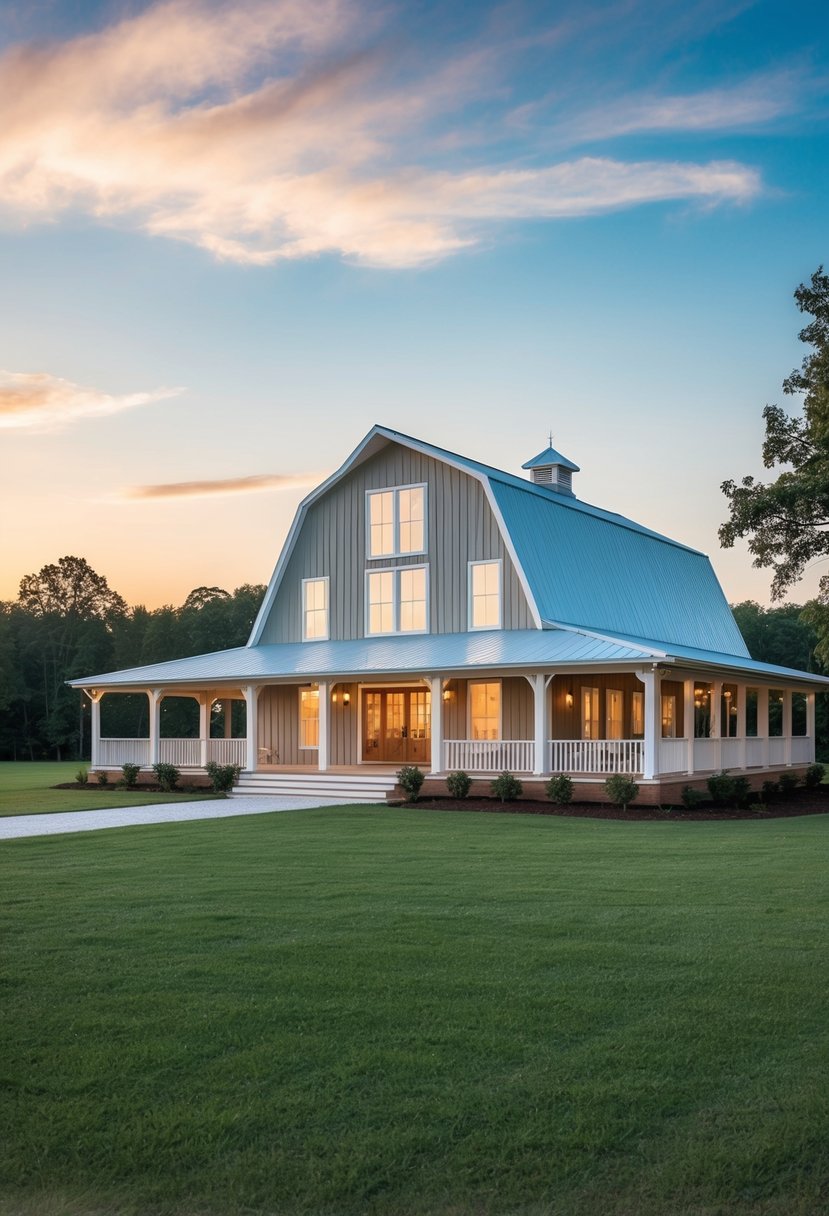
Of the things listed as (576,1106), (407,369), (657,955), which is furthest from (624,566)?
(576,1106)

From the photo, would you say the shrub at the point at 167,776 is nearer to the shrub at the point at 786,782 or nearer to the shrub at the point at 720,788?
the shrub at the point at 720,788

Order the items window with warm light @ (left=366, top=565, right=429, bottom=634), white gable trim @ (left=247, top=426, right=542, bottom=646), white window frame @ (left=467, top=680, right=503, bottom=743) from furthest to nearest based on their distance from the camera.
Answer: window with warm light @ (left=366, top=565, right=429, bottom=634) < white window frame @ (left=467, top=680, right=503, bottom=743) < white gable trim @ (left=247, top=426, right=542, bottom=646)

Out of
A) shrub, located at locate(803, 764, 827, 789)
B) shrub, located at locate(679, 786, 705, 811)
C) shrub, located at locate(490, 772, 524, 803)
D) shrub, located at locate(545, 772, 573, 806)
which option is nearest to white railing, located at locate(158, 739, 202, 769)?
shrub, located at locate(490, 772, 524, 803)

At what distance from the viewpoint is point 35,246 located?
2177cm

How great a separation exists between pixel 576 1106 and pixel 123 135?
54.7 feet

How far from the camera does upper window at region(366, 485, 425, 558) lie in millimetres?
28156

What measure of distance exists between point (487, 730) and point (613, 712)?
3.80 metres

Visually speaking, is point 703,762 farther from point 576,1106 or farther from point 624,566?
point 576,1106

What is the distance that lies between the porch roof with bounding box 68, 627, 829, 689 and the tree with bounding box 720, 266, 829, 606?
10.1 feet

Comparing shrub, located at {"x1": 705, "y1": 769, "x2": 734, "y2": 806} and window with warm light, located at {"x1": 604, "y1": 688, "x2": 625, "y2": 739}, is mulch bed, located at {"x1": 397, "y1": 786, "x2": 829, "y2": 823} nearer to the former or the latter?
shrub, located at {"x1": 705, "y1": 769, "x2": 734, "y2": 806}

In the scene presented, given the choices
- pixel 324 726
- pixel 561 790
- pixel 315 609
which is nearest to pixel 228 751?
pixel 324 726

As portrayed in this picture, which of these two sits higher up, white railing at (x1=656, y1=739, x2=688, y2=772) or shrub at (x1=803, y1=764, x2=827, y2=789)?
white railing at (x1=656, y1=739, x2=688, y2=772)

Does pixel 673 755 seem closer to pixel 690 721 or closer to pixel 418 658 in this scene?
pixel 690 721

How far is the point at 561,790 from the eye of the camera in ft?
71.7
